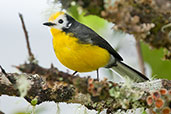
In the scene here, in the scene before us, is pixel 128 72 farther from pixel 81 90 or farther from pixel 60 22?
pixel 81 90

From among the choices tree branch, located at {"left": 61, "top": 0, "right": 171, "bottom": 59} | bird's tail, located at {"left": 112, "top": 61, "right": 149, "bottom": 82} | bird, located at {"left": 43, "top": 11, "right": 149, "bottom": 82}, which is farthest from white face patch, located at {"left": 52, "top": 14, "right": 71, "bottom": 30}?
tree branch, located at {"left": 61, "top": 0, "right": 171, "bottom": 59}

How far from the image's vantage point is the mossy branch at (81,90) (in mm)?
839

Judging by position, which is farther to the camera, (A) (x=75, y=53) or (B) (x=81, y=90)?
(A) (x=75, y=53)

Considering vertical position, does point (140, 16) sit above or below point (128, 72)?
below

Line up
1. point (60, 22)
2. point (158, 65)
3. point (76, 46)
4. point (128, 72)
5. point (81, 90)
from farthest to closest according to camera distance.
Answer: point (158, 65), point (128, 72), point (60, 22), point (76, 46), point (81, 90)

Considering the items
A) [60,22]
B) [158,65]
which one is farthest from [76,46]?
[158,65]

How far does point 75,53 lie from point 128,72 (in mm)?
489

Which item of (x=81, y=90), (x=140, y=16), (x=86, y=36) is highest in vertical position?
(x=86, y=36)

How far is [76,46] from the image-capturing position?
1.59 metres

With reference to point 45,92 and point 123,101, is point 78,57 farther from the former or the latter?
point 123,101

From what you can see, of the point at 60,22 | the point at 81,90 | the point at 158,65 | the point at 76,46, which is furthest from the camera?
the point at 158,65

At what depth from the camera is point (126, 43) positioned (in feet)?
7.86

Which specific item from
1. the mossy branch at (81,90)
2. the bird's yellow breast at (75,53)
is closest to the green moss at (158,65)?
the bird's yellow breast at (75,53)

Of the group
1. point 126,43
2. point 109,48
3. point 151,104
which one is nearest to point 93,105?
point 151,104
